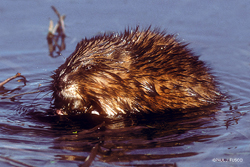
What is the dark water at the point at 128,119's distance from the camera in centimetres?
354

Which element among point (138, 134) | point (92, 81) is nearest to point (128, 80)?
point (92, 81)

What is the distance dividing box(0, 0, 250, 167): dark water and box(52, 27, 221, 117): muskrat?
0.51ft

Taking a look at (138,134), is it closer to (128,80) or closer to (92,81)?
(128,80)

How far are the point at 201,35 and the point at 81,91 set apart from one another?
3.51 metres

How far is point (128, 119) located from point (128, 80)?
0.41 metres

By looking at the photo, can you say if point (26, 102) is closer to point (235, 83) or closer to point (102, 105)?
point (102, 105)

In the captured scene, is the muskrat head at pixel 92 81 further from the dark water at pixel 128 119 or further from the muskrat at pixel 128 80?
the dark water at pixel 128 119

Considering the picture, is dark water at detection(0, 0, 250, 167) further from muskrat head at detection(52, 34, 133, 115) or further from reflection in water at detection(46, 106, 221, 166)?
muskrat head at detection(52, 34, 133, 115)

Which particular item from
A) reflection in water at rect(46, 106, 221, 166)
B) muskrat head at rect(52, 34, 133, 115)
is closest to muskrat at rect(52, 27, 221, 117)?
muskrat head at rect(52, 34, 133, 115)

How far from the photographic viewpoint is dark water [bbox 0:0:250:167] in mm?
3545

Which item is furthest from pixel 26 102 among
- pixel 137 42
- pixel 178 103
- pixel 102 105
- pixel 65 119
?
pixel 178 103

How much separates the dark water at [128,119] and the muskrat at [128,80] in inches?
6.1

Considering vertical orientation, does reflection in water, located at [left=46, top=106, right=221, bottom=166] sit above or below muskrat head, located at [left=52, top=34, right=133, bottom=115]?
below

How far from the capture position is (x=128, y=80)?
429 cm
